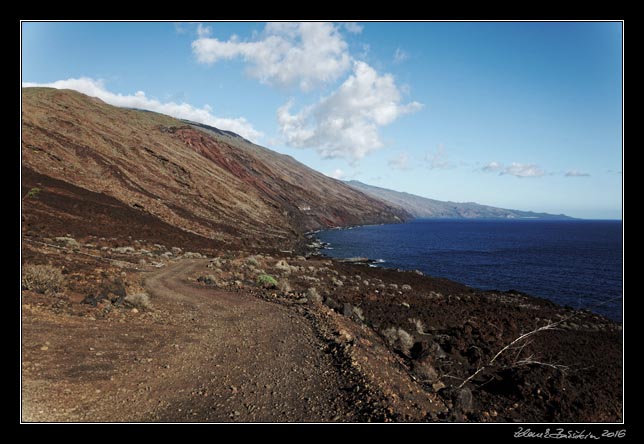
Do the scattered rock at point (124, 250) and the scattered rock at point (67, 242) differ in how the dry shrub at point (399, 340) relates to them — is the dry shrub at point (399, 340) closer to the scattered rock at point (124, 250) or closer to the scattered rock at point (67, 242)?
the scattered rock at point (124, 250)

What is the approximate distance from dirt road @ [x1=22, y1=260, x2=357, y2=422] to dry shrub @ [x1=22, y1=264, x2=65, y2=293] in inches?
73.6

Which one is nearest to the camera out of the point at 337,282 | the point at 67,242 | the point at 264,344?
the point at 264,344

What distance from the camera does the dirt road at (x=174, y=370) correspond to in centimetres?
691

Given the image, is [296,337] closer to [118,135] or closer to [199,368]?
[199,368]

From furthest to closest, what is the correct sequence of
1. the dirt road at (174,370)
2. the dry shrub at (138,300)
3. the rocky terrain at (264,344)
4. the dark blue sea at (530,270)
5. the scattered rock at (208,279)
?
the dark blue sea at (530,270), the scattered rock at (208,279), the dry shrub at (138,300), the rocky terrain at (264,344), the dirt road at (174,370)

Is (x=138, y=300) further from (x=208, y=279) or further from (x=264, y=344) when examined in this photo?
(x=208, y=279)

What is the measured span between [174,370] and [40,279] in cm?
740

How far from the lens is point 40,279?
Result: 39.8ft

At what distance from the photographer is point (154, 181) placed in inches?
2196

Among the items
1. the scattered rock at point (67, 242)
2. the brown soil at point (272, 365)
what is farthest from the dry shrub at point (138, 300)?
the scattered rock at point (67, 242)

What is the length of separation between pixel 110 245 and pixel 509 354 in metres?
29.1

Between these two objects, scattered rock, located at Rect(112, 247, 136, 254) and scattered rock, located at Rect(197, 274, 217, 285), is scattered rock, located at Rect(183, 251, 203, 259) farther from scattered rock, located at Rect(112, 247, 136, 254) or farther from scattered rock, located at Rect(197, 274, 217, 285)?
scattered rock, located at Rect(197, 274, 217, 285)

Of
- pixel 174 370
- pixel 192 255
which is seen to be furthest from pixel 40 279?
pixel 192 255

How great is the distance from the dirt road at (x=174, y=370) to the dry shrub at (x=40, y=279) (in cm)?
187
